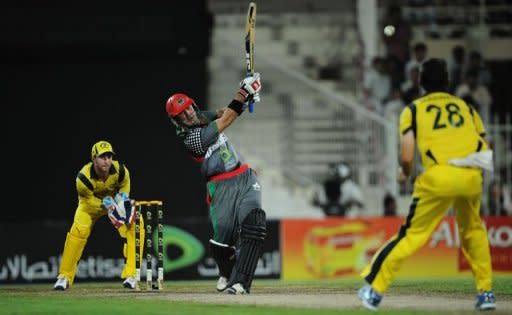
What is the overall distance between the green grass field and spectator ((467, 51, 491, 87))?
371 inches

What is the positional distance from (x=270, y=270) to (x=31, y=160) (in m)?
5.48

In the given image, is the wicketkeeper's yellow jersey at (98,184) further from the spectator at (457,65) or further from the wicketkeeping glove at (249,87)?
the spectator at (457,65)

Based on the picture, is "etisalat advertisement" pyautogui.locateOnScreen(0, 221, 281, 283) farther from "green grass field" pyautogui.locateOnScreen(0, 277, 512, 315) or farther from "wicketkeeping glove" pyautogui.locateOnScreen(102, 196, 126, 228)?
"wicketkeeping glove" pyautogui.locateOnScreen(102, 196, 126, 228)

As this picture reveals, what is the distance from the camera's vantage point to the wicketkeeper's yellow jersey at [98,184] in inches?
655

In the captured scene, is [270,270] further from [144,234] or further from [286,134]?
[144,234]

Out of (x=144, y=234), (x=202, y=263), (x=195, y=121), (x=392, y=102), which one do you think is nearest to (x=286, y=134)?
(x=392, y=102)

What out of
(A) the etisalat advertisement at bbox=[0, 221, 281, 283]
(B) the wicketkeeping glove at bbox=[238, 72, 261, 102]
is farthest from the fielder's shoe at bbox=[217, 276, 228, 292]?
(A) the etisalat advertisement at bbox=[0, 221, 281, 283]

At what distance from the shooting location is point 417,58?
80.0ft

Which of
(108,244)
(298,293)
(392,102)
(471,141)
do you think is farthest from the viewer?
(392,102)

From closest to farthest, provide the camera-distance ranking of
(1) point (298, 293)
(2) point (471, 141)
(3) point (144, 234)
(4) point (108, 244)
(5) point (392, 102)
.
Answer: (2) point (471, 141) < (1) point (298, 293) < (3) point (144, 234) < (4) point (108, 244) < (5) point (392, 102)

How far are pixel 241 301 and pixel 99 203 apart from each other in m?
4.29

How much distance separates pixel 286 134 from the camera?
81.9 feet

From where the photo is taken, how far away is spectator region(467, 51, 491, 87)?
82.3ft

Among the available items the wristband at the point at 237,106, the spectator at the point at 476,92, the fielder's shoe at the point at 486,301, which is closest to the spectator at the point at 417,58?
the spectator at the point at 476,92
